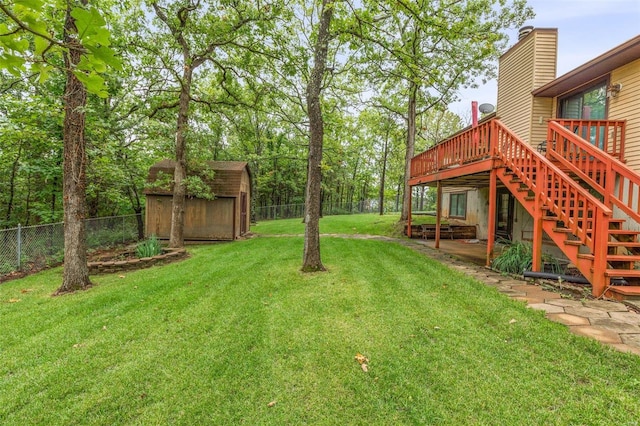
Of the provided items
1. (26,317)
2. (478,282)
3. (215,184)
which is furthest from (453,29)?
(215,184)

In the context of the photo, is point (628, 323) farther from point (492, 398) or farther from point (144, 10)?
point (144, 10)

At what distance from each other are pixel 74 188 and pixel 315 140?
14.9ft

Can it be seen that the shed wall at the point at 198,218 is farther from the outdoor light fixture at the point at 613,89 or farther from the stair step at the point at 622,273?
the outdoor light fixture at the point at 613,89

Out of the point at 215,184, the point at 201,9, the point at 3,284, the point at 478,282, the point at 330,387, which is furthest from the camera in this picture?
the point at 215,184

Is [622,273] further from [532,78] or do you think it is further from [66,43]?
[532,78]

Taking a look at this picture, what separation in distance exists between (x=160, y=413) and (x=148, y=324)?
179cm

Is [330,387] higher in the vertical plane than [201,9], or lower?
lower

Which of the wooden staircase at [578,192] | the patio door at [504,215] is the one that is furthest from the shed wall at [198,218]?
the patio door at [504,215]

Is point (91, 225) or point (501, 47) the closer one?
point (91, 225)

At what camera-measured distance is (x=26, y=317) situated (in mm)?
4035

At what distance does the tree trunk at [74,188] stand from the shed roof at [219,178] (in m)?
5.96

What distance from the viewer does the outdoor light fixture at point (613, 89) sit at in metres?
6.27

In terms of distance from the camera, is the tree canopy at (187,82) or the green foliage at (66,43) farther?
the tree canopy at (187,82)

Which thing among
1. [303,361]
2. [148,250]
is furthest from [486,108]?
[148,250]
